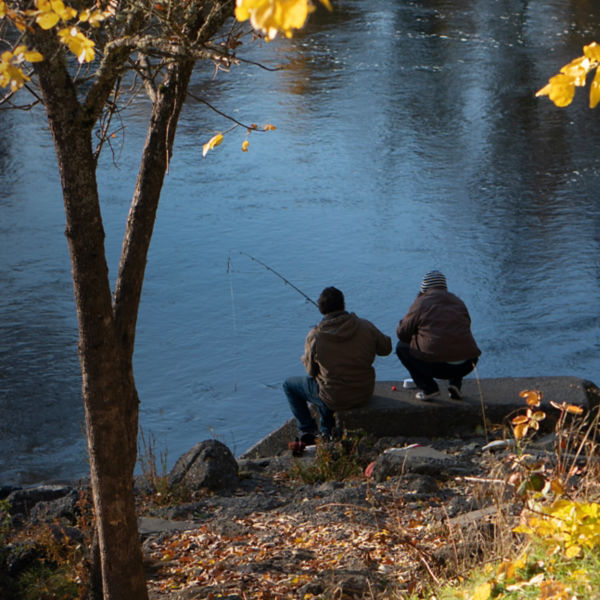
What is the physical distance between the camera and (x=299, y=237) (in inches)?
472

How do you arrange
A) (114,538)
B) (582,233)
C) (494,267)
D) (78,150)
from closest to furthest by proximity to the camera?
(78,150)
(114,538)
(494,267)
(582,233)

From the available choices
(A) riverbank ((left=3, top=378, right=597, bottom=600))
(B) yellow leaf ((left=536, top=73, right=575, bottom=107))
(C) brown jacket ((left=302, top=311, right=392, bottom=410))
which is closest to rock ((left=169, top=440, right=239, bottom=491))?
(A) riverbank ((left=3, top=378, right=597, bottom=600))

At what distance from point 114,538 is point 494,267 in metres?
7.89

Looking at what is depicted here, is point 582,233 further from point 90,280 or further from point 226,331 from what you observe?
point 90,280

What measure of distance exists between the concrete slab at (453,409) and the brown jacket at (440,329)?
349 millimetres

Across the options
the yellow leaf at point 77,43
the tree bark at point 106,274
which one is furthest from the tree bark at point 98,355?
the yellow leaf at point 77,43

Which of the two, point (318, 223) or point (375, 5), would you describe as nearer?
point (318, 223)

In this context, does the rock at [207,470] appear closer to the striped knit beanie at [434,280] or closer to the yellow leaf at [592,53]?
the striped knit beanie at [434,280]

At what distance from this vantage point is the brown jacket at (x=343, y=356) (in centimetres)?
693

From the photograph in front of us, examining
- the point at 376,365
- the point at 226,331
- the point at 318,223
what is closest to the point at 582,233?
the point at 318,223

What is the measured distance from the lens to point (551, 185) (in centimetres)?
1377

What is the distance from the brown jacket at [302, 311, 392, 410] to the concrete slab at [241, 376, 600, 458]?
168 mm

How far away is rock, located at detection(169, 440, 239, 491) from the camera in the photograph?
21.2 feet

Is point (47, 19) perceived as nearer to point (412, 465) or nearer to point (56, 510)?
point (56, 510)
